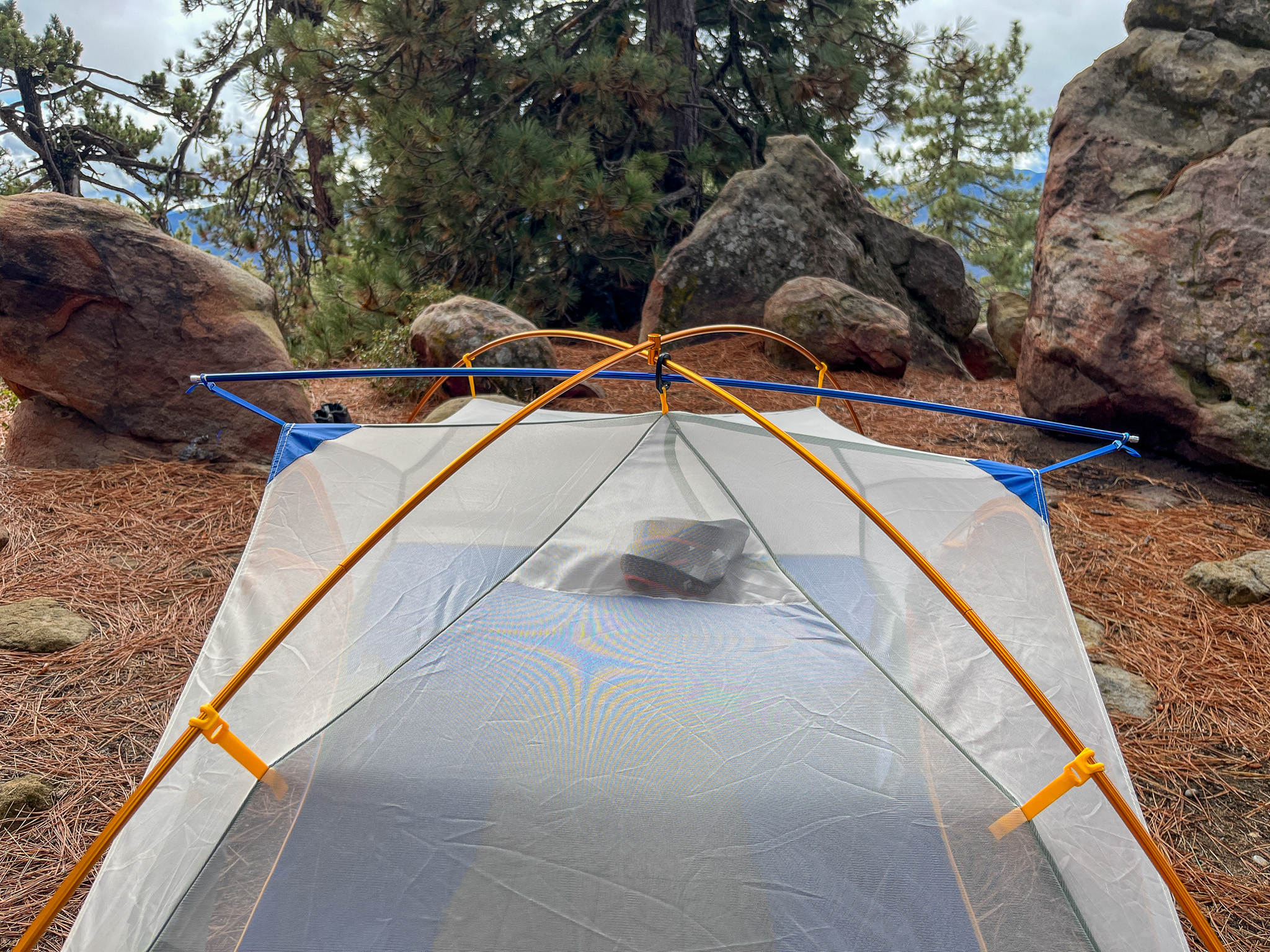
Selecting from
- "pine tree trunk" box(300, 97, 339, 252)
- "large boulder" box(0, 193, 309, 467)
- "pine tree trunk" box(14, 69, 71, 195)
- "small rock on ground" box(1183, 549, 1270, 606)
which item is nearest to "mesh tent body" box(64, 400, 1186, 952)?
"small rock on ground" box(1183, 549, 1270, 606)

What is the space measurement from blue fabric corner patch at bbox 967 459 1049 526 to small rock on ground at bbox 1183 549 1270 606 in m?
1.24

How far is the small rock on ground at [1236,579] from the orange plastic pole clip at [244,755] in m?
2.88

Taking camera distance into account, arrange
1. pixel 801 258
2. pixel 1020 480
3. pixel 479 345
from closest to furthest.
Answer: pixel 1020 480, pixel 479 345, pixel 801 258

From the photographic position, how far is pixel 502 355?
13.6 ft

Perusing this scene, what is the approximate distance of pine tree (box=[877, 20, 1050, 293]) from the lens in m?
12.5

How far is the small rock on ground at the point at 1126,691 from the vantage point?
2.19m

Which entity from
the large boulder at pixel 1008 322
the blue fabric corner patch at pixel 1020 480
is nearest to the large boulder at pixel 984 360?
the large boulder at pixel 1008 322

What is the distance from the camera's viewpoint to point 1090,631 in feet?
8.37

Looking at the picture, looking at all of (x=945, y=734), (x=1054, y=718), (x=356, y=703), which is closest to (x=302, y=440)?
(x=356, y=703)

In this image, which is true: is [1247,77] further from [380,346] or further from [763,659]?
[380,346]

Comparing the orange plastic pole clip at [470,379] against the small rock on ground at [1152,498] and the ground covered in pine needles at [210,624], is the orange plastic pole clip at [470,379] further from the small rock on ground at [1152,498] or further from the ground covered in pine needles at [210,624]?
the small rock on ground at [1152,498]

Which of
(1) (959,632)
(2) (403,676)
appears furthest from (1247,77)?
(2) (403,676)

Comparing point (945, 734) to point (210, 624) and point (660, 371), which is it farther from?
point (210, 624)

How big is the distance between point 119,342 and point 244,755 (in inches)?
104
